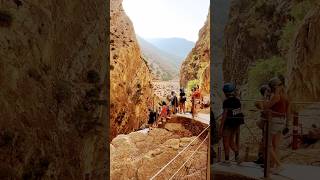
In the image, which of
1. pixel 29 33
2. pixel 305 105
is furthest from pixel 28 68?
pixel 305 105

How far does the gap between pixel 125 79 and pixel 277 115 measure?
67.7ft

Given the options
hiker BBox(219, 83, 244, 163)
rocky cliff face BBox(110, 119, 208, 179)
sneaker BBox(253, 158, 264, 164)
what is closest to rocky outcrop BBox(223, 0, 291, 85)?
hiker BBox(219, 83, 244, 163)

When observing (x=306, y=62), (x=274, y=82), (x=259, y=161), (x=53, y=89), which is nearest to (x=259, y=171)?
(x=259, y=161)

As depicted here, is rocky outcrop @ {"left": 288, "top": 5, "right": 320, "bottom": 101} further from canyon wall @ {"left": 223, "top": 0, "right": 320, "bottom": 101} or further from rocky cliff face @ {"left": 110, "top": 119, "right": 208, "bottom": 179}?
rocky cliff face @ {"left": 110, "top": 119, "right": 208, "bottom": 179}

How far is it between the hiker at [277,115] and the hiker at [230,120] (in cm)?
56

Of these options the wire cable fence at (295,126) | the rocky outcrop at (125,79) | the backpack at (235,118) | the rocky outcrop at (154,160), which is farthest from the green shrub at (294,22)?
the rocky outcrop at (125,79)

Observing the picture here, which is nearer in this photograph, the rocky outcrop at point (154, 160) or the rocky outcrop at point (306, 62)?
the rocky outcrop at point (306, 62)

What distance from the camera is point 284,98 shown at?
600 centimetres

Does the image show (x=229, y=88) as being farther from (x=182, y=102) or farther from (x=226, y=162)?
(x=182, y=102)

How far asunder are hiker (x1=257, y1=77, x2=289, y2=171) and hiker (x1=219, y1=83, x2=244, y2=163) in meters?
0.56

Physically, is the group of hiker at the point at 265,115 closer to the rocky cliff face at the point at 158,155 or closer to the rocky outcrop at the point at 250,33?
the rocky outcrop at the point at 250,33

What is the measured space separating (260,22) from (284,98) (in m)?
1.38

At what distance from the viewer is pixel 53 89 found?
480 centimetres

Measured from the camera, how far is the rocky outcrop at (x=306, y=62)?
587cm
